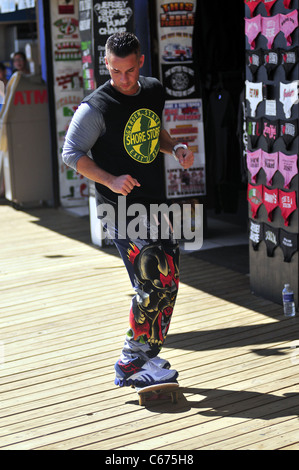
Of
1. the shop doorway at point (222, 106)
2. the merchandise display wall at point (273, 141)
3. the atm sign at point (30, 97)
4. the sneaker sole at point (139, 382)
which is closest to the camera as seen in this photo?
the sneaker sole at point (139, 382)

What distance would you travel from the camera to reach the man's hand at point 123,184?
3.35m

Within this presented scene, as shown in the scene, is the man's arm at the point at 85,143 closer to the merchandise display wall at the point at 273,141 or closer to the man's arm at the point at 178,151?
the man's arm at the point at 178,151

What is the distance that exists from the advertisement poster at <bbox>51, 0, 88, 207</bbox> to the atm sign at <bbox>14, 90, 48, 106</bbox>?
0.65 ft

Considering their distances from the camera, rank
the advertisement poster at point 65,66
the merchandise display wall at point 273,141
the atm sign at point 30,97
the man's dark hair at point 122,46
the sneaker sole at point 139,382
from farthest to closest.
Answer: the atm sign at point 30,97 → the advertisement poster at point 65,66 → the merchandise display wall at point 273,141 → the sneaker sole at point 139,382 → the man's dark hair at point 122,46

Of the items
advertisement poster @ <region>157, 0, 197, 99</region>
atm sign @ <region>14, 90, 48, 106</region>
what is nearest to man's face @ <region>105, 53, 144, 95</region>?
advertisement poster @ <region>157, 0, 197, 99</region>

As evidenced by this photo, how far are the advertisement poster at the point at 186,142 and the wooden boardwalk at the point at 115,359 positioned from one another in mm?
863

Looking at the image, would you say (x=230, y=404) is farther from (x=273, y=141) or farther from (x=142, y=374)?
(x=273, y=141)

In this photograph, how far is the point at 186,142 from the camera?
23.6 ft

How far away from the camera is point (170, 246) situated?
12.1ft

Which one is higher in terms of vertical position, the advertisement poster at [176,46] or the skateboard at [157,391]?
the advertisement poster at [176,46]

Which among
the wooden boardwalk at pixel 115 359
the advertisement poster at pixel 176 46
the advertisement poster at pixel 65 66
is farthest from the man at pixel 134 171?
the advertisement poster at pixel 65 66

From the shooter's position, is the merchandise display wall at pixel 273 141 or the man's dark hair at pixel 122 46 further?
the merchandise display wall at pixel 273 141

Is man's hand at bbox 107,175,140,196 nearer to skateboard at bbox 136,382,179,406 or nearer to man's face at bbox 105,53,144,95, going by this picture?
man's face at bbox 105,53,144,95
